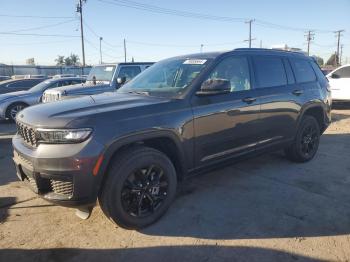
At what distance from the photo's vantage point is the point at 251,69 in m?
4.77

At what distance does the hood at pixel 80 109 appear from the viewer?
3.23m

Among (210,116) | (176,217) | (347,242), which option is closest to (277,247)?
(347,242)

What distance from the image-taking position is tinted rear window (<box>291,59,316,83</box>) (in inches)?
221

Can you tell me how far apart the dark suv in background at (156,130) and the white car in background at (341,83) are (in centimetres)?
848

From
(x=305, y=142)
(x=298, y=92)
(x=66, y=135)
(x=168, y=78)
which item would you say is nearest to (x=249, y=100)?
(x=168, y=78)

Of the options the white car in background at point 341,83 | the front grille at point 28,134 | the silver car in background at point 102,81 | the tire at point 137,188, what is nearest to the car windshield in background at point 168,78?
the tire at point 137,188

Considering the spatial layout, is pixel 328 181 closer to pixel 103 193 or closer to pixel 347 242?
pixel 347 242

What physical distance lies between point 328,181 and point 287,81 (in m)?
1.61

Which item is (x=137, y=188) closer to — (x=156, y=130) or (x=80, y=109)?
(x=156, y=130)

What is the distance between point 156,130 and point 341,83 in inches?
449

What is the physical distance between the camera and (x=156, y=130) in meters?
3.59

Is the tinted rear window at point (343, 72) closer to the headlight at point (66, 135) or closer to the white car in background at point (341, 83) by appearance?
the white car in background at point (341, 83)

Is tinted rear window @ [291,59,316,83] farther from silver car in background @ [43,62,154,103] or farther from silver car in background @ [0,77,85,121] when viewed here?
silver car in background @ [0,77,85,121]

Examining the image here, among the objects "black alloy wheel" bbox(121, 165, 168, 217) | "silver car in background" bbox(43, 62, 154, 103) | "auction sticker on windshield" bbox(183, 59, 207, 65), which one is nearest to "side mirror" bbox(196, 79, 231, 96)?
"auction sticker on windshield" bbox(183, 59, 207, 65)
